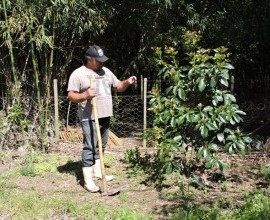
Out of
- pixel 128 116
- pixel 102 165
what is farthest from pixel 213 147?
pixel 128 116

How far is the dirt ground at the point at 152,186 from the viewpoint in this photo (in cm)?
446

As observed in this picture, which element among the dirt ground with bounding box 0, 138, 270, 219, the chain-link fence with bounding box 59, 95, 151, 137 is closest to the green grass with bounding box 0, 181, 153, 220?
the dirt ground with bounding box 0, 138, 270, 219

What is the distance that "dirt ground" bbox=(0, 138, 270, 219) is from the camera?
446 centimetres

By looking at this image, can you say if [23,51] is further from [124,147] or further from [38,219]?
[38,219]

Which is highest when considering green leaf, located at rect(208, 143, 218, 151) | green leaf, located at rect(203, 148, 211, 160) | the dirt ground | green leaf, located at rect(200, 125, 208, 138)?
green leaf, located at rect(200, 125, 208, 138)

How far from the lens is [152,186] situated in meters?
4.95

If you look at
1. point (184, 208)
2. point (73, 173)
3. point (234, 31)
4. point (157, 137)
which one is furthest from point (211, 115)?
point (234, 31)

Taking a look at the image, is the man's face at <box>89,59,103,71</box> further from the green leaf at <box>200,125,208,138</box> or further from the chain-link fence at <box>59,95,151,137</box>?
the chain-link fence at <box>59,95,151,137</box>

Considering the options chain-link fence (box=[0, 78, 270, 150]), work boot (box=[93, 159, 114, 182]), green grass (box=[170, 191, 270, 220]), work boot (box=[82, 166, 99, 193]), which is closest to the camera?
green grass (box=[170, 191, 270, 220])

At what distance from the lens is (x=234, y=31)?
24.8ft

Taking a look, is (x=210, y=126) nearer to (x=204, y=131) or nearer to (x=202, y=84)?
(x=204, y=131)

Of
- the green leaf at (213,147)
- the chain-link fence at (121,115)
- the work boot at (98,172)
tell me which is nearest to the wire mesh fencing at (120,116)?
the chain-link fence at (121,115)

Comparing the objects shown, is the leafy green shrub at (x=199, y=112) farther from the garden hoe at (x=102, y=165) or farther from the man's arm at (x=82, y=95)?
the man's arm at (x=82, y=95)

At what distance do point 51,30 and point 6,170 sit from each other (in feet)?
7.55
